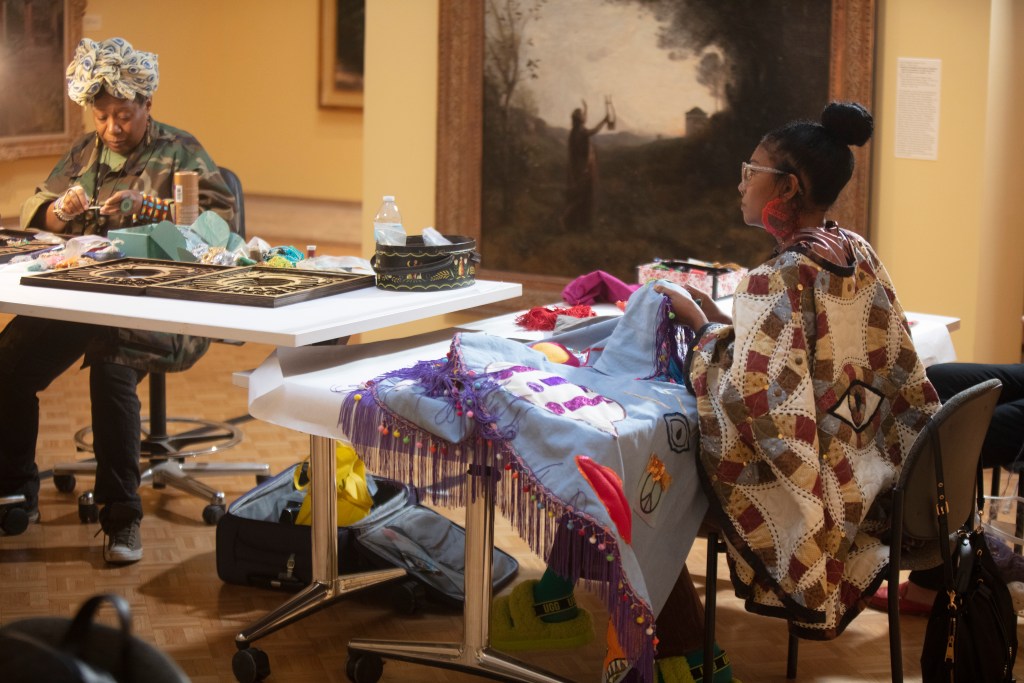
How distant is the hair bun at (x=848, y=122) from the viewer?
9.08 feet

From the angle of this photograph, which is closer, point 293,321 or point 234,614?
point 293,321

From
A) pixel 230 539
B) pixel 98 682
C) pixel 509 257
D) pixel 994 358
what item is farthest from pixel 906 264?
pixel 98 682

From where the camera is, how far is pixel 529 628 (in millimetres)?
3266

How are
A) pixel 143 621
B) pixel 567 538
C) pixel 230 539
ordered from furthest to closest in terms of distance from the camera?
pixel 230 539, pixel 143 621, pixel 567 538

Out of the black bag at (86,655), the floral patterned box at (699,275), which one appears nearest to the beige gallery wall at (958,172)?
the floral patterned box at (699,275)

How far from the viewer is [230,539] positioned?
361 cm

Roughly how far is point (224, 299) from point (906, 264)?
9.53ft

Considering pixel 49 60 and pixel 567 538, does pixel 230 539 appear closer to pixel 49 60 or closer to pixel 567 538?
pixel 567 538

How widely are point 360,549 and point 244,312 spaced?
0.83 meters

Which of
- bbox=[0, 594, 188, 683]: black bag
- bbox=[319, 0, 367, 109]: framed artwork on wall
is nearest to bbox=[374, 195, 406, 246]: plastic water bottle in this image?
bbox=[0, 594, 188, 683]: black bag

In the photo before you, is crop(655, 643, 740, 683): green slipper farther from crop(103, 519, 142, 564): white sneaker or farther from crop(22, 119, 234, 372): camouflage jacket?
crop(22, 119, 234, 372): camouflage jacket

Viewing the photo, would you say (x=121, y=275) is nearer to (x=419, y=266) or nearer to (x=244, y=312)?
(x=244, y=312)

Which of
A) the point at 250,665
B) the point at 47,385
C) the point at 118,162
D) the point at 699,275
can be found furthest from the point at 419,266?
the point at 118,162

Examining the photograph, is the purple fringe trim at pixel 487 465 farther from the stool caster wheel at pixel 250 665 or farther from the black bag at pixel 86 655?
the black bag at pixel 86 655
